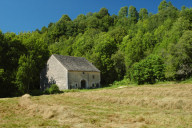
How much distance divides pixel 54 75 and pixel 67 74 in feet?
12.2

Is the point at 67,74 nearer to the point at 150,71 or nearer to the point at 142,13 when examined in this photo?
the point at 150,71

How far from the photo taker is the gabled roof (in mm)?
36506

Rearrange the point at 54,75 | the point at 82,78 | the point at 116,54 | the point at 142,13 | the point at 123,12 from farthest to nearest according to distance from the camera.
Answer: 1. the point at 123,12
2. the point at 142,13
3. the point at 116,54
4. the point at 82,78
5. the point at 54,75

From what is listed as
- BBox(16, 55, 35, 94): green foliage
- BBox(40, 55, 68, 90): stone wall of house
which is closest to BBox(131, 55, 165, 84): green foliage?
BBox(40, 55, 68, 90): stone wall of house

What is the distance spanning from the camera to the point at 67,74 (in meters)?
34.8

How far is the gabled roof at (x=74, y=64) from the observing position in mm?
36506

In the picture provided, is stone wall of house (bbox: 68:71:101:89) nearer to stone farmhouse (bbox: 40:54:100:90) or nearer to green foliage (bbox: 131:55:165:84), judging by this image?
stone farmhouse (bbox: 40:54:100:90)

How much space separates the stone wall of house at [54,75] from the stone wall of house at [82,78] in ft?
3.70

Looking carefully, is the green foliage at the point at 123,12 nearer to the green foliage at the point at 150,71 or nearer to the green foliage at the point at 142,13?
the green foliage at the point at 142,13

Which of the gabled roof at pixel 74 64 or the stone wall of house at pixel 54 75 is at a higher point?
the gabled roof at pixel 74 64

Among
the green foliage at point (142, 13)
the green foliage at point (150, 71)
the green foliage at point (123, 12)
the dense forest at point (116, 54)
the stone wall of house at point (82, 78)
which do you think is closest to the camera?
the dense forest at point (116, 54)

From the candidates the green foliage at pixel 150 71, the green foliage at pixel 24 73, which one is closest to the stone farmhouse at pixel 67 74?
the green foliage at pixel 24 73

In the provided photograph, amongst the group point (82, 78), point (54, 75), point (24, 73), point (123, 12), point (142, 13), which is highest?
point (123, 12)

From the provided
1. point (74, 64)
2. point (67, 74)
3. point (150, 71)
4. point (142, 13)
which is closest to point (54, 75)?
point (67, 74)
